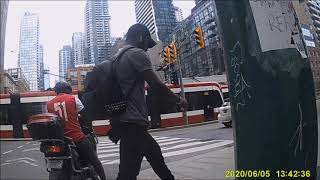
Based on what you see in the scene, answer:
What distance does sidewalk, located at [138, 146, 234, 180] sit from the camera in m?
1.78

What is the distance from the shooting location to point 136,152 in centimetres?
200

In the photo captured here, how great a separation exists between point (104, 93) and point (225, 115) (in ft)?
1.88

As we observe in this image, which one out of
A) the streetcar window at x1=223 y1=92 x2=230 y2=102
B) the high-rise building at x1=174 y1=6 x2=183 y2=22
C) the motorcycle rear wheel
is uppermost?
the high-rise building at x1=174 y1=6 x2=183 y2=22

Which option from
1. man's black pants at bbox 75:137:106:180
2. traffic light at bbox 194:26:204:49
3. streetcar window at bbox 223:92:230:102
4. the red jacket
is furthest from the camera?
man's black pants at bbox 75:137:106:180

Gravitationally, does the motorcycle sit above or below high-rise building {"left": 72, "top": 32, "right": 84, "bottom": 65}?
below

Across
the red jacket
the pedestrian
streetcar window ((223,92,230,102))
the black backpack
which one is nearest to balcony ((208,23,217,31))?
streetcar window ((223,92,230,102))

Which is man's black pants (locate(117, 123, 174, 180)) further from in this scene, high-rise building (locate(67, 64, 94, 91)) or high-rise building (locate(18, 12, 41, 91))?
high-rise building (locate(18, 12, 41, 91))

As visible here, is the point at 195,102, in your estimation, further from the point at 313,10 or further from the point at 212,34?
the point at 313,10

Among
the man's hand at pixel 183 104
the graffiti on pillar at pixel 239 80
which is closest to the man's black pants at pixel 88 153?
the man's hand at pixel 183 104

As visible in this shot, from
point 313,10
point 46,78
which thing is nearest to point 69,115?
point 46,78

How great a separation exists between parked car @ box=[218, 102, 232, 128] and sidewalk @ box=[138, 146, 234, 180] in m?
0.17

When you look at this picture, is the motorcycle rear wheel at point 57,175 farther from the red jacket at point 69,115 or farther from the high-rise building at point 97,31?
the high-rise building at point 97,31

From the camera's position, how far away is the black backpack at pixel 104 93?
173 centimetres

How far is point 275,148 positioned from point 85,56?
0.91m
